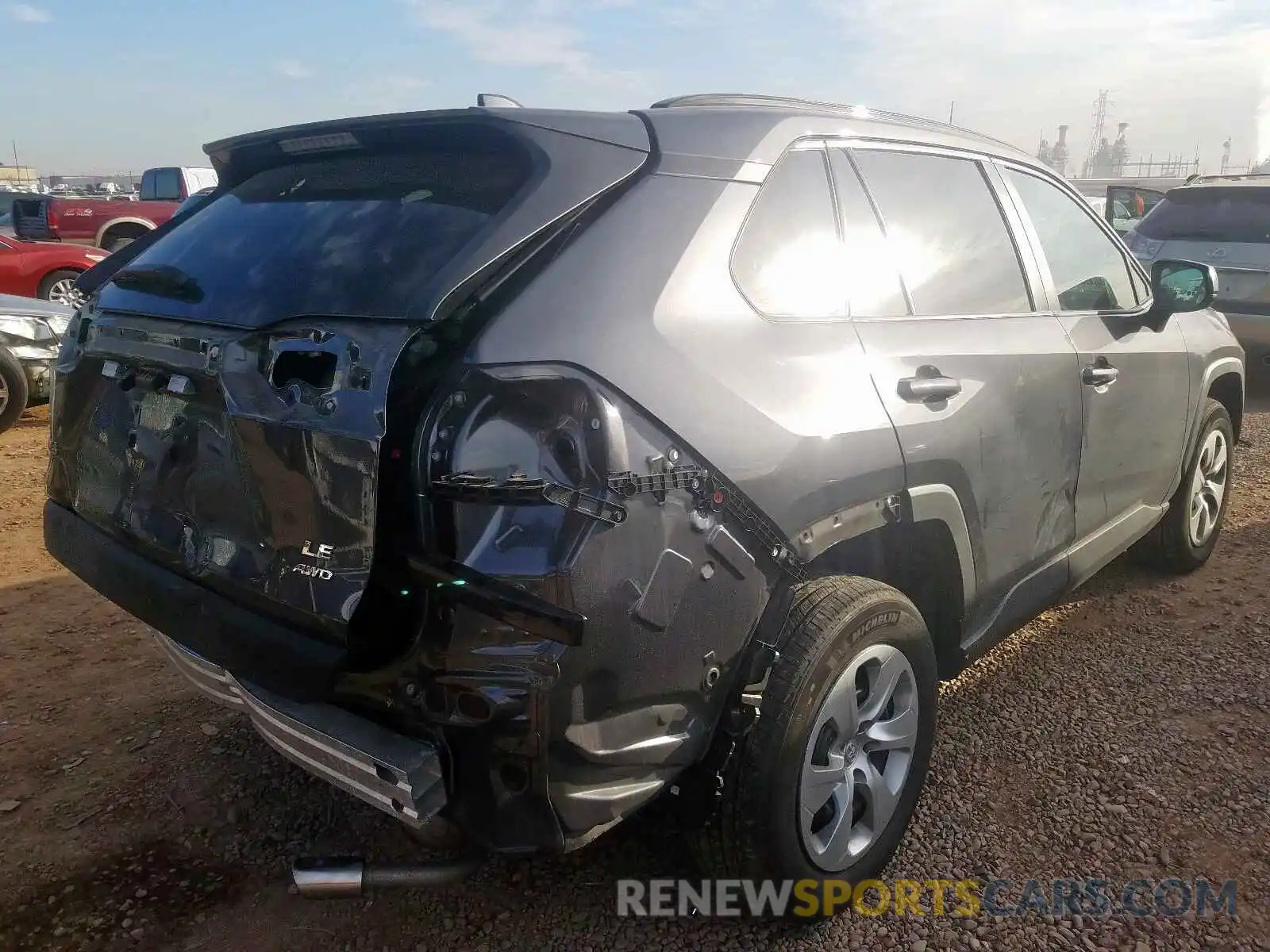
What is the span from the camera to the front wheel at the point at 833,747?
2041mm

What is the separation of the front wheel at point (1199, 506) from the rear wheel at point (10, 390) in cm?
765

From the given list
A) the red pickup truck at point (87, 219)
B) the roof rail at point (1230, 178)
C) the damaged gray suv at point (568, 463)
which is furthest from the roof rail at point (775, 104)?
the red pickup truck at point (87, 219)

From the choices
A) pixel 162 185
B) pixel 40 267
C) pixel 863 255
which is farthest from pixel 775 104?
pixel 162 185

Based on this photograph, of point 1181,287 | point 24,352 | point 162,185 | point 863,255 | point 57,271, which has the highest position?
point 162,185

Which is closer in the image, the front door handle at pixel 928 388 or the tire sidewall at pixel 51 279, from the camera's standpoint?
the front door handle at pixel 928 388

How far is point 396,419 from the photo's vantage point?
5.47ft

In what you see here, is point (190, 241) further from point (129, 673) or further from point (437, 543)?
point (129, 673)

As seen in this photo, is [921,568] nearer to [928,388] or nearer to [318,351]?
[928,388]

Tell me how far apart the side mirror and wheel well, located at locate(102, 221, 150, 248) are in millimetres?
17938

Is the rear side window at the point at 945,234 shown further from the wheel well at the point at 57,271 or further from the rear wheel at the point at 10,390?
the wheel well at the point at 57,271

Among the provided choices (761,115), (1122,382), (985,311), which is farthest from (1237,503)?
(761,115)

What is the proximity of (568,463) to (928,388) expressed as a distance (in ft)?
3.77

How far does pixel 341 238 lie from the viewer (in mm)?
1973

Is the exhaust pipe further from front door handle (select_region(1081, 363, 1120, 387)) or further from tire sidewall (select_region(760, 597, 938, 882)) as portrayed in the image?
front door handle (select_region(1081, 363, 1120, 387))
